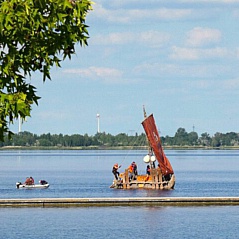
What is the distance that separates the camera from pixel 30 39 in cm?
1463

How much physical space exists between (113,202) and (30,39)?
106 feet

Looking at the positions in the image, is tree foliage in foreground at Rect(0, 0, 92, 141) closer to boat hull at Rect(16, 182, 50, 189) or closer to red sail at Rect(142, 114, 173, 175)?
red sail at Rect(142, 114, 173, 175)

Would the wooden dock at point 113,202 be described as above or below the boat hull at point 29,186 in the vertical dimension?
below

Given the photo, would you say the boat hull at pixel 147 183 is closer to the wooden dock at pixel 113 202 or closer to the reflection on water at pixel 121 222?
the wooden dock at pixel 113 202

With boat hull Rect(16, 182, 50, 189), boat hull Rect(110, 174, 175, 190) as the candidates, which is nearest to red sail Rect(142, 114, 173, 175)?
boat hull Rect(110, 174, 175, 190)

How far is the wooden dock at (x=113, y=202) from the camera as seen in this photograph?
4572 centimetres

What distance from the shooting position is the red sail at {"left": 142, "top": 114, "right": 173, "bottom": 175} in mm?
68556

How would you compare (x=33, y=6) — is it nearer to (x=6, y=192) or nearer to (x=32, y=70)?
(x=32, y=70)

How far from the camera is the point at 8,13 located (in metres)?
14.0

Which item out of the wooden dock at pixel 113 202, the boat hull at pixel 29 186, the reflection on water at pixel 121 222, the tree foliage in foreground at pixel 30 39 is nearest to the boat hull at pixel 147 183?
the boat hull at pixel 29 186

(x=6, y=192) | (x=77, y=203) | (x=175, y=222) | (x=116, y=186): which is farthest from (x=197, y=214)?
(x=6, y=192)

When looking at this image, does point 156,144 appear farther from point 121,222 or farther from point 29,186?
point 121,222

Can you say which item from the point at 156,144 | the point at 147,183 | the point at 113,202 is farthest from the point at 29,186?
the point at 113,202

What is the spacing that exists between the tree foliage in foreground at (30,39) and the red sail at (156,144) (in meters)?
53.3
